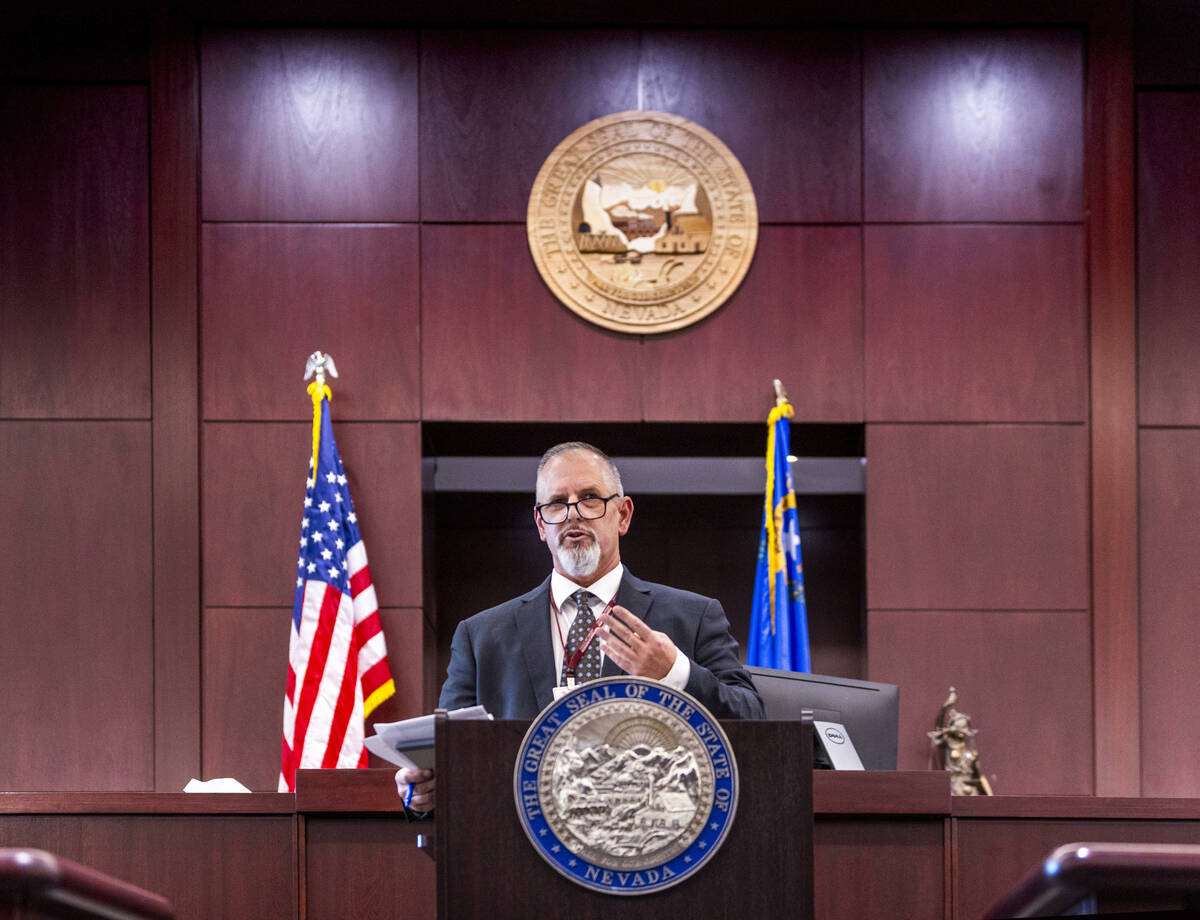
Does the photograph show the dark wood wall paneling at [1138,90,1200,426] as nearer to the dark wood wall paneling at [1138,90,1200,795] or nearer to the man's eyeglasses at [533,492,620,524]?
the dark wood wall paneling at [1138,90,1200,795]

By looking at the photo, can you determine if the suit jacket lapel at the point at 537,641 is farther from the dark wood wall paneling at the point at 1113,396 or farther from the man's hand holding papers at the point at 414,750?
the dark wood wall paneling at the point at 1113,396

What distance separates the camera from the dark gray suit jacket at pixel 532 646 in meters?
Result: 3.25

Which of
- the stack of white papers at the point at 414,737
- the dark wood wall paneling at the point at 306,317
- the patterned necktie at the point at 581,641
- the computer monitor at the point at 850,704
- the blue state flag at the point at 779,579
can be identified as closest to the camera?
the stack of white papers at the point at 414,737

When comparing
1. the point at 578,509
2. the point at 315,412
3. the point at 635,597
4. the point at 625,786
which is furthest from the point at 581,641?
the point at 315,412

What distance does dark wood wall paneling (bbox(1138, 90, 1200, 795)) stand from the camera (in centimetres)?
627

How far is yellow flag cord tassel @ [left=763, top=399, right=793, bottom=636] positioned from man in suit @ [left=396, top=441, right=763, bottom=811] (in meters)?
2.84

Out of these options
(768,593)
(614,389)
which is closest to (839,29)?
(614,389)

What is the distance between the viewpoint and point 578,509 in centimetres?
333

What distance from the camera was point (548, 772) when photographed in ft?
8.03

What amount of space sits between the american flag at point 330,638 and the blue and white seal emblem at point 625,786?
143 inches

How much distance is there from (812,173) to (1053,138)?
1.02 m

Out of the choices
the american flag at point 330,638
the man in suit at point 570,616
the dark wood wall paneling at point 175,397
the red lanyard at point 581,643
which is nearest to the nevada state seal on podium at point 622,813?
the red lanyard at point 581,643

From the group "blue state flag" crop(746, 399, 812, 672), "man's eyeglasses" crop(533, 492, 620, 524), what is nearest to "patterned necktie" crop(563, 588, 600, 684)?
"man's eyeglasses" crop(533, 492, 620, 524)

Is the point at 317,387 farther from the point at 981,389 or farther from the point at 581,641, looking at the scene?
the point at 581,641
